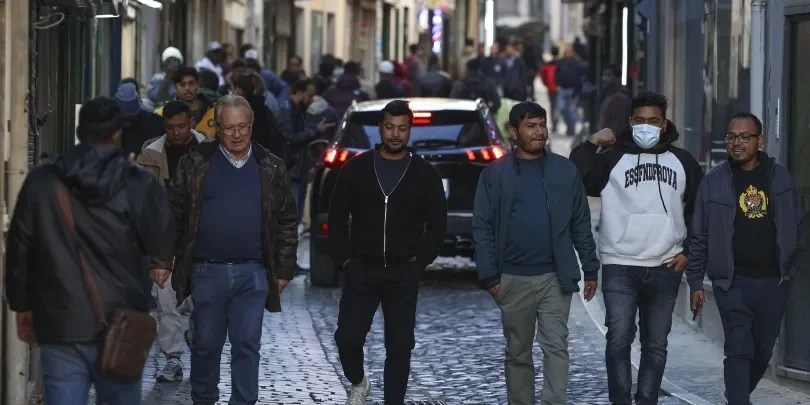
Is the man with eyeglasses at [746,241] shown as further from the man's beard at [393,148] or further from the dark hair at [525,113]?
the man's beard at [393,148]

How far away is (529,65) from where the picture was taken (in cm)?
4253

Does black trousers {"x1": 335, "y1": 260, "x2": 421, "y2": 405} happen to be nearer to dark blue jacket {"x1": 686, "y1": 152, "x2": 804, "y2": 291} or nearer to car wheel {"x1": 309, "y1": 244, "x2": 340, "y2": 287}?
dark blue jacket {"x1": 686, "y1": 152, "x2": 804, "y2": 291}

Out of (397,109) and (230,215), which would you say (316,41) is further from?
(230,215)

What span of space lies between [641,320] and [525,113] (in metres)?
1.33

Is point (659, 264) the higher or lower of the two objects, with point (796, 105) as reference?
lower

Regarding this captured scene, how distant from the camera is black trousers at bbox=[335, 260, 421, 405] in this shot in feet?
31.7

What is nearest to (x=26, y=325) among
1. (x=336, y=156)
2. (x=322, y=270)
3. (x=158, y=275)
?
(x=158, y=275)

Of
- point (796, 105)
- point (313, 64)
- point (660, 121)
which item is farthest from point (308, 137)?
point (313, 64)

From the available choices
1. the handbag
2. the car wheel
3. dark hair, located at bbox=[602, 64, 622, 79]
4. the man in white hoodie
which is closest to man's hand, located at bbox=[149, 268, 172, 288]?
the handbag

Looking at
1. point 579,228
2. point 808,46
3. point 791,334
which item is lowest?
point 791,334

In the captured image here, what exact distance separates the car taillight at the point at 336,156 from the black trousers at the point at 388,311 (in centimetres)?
588

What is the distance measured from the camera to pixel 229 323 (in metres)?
9.14

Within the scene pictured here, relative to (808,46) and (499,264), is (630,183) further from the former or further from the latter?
(808,46)

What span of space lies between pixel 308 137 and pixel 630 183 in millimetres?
9677
